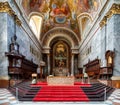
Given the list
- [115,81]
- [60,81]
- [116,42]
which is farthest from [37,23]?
[115,81]

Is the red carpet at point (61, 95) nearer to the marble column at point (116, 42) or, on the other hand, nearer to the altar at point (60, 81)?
the altar at point (60, 81)

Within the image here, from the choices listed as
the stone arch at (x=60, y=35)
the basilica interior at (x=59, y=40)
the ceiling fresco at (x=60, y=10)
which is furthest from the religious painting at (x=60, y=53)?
the ceiling fresco at (x=60, y=10)

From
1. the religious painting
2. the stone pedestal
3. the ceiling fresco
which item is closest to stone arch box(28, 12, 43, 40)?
the ceiling fresco

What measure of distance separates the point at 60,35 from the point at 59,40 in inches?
124

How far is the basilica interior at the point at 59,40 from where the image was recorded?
1259cm

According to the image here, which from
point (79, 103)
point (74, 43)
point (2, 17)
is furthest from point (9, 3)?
point (74, 43)

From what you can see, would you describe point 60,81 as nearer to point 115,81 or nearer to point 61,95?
point 115,81

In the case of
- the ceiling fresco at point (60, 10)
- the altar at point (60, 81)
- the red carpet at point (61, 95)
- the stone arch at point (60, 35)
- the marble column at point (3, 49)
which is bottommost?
the red carpet at point (61, 95)

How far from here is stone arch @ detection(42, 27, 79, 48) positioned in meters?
33.1

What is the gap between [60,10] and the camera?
2786 cm

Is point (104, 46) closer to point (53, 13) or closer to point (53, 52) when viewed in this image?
point (53, 13)

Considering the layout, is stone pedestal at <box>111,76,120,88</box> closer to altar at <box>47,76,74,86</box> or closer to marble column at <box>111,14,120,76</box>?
marble column at <box>111,14,120,76</box>

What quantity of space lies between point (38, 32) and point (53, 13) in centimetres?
383

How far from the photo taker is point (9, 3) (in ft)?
42.3
